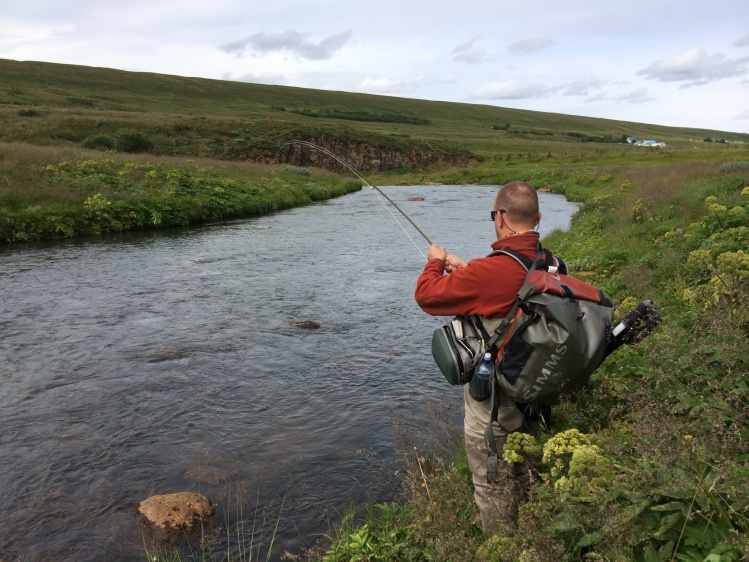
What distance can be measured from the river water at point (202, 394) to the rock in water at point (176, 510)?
0.44 feet

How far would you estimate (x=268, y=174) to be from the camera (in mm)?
35406

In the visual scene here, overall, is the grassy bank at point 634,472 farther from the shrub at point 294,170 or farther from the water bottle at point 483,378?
the shrub at point 294,170

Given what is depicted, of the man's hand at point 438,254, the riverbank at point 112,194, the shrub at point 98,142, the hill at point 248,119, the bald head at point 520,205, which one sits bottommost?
the riverbank at point 112,194

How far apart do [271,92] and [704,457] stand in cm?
15038

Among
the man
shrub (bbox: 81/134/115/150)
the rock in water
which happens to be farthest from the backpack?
shrub (bbox: 81/134/115/150)

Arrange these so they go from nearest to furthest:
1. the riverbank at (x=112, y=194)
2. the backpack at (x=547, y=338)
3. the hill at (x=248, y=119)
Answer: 1. the backpack at (x=547, y=338)
2. the riverbank at (x=112, y=194)
3. the hill at (x=248, y=119)

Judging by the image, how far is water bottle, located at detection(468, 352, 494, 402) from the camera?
389 centimetres

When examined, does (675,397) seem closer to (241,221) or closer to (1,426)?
(1,426)

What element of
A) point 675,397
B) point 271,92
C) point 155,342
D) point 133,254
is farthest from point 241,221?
point 271,92

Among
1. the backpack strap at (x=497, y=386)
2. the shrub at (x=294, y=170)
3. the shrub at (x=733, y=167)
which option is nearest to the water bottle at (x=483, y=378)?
the backpack strap at (x=497, y=386)

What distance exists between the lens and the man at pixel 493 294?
3871mm

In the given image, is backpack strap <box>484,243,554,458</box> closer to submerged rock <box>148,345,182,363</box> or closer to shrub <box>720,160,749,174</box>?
submerged rock <box>148,345,182,363</box>

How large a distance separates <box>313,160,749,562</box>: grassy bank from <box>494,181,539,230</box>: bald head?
133cm

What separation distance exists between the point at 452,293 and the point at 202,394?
4.95 m
